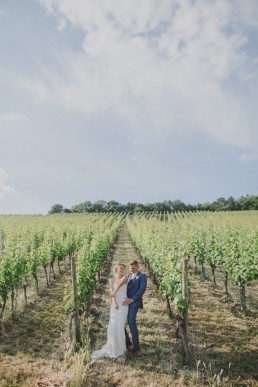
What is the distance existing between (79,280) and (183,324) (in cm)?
319

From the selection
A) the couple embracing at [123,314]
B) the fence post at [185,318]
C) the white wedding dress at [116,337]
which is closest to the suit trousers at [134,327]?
the couple embracing at [123,314]

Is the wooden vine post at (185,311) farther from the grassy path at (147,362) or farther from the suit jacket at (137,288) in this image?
the suit jacket at (137,288)

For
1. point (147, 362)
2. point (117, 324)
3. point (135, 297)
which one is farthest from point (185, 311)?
point (117, 324)

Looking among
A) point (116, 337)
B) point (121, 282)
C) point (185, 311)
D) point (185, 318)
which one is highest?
point (121, 282)

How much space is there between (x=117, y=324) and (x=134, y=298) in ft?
2.19

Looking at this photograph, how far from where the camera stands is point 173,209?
95812 millimetres

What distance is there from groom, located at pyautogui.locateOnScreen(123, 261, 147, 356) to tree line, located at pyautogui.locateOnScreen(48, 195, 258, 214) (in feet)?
273

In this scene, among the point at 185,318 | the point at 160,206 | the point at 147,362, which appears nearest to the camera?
the point at 147,362

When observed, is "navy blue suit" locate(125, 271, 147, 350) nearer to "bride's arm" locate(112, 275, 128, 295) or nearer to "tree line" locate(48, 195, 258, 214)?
"bride's arm" locate(112, 275, 128, 295)

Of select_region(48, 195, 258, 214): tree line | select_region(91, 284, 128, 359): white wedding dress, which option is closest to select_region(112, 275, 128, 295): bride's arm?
select_region(91, 284, 128, 359): white wedding dress

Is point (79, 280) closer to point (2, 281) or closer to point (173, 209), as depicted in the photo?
point (2, 281)

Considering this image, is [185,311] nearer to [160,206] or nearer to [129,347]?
[129,347]

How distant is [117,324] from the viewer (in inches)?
274

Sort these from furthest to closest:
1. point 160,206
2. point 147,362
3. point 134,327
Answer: point 160,206 → point 134,327 → point 147,362
